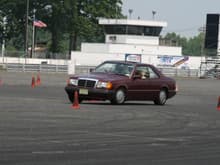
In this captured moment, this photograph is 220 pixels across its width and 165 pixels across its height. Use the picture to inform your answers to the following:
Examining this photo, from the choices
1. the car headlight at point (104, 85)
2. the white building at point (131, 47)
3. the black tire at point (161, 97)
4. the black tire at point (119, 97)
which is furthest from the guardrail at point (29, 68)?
the car headlight at point (104, 85)

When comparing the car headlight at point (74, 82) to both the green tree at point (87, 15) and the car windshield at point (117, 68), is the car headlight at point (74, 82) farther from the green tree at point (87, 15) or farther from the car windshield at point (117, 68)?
the green tree at point (87, 15)

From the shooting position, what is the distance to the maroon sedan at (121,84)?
23172 millimetres

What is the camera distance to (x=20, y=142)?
12.3 m

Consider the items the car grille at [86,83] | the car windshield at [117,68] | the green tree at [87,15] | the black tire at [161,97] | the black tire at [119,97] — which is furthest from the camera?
the green tree at [87,15]

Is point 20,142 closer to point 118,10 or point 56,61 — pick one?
point 56,61

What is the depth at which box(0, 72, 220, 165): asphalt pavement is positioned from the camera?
1059 cm

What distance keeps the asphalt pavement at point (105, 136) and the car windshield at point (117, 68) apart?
3.07 m

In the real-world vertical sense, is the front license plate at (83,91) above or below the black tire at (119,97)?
above

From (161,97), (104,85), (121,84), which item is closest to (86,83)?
(104,85)

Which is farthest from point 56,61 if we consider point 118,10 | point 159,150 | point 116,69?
point 159,150

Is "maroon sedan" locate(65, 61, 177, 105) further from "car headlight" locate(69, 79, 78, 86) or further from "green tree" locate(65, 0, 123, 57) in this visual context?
"green tree" locate(65, 0, 123, 57)

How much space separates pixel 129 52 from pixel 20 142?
246ft

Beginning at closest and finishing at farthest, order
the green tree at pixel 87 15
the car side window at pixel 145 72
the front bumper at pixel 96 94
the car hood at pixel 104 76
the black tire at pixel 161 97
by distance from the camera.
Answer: the front bumper at pixel 96 94 → the car hood at pixel 104 76 → the car side window at pixel 145 72 → the black tire at pixel 161 97 → the green tree at pixel 87 15

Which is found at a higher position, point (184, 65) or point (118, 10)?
point (118, 10)
